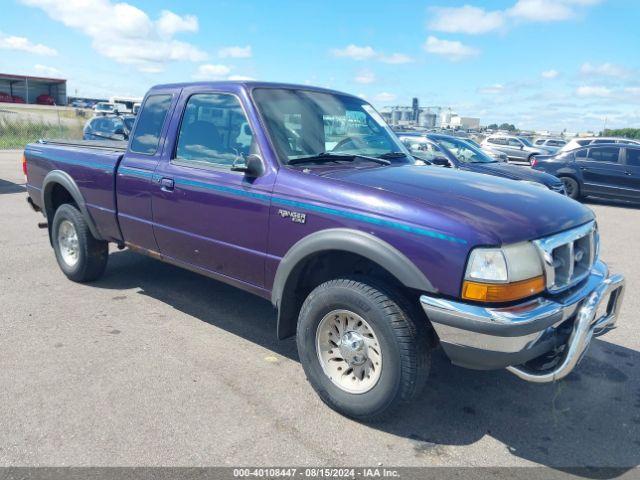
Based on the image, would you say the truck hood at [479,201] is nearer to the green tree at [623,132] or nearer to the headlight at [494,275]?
the headlight at [494,275]

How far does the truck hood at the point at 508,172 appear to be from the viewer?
1025cm

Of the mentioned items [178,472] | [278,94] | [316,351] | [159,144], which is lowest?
[178,472]

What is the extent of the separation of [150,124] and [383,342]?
283 cm

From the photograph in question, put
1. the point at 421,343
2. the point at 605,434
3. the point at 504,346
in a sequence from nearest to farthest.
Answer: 1. the point at 504,346
2. the point at 421,343
3. the point at 605,434

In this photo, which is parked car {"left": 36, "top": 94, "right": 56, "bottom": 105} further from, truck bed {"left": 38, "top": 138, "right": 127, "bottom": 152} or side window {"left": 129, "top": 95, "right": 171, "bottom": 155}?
side window {"left": 129, "top": 95, "right": 171, "bottom": 155}

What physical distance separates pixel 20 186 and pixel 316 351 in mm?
11360

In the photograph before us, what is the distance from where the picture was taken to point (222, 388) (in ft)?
11.6

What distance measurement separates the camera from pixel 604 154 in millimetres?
13852

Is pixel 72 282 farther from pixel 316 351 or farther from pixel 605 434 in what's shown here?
pixel 605 434

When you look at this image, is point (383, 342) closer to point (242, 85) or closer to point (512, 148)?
point (242, 85)

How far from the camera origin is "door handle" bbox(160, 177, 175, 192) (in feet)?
13.6

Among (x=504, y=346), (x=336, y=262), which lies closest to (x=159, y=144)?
(x=336, y=262)

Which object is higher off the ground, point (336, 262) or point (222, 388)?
point (336, 262)

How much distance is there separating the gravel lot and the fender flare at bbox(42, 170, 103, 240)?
2.39 ft
